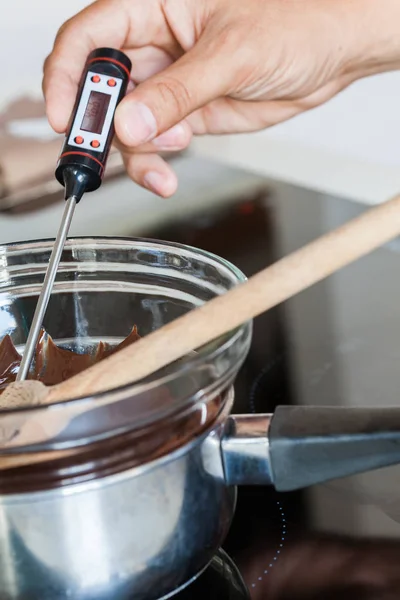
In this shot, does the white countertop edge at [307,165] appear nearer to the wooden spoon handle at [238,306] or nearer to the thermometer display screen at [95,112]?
the thermometer display screen at [95,112]

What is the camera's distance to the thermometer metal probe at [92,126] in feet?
1.98

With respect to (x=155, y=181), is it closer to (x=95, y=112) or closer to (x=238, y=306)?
(x=95, y=112)

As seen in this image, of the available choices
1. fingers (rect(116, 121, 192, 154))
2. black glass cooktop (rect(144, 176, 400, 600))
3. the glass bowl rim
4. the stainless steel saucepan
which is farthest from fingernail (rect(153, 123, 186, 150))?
the stainless steel saucepan

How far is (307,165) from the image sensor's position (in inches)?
53.5

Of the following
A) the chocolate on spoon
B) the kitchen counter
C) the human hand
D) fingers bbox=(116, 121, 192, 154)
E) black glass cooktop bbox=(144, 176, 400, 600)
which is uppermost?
the human hand

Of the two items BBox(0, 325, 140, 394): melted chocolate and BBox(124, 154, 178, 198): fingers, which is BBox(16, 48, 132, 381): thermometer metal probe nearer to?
BBox(0, 325, 140, 394): melted chocolate

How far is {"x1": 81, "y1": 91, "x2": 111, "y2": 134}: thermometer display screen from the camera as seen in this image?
2.01 feet

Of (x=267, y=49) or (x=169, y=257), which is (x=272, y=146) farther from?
(x=169, y=257)

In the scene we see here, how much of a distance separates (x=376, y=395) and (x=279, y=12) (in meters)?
0.36

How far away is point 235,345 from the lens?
0.40 m

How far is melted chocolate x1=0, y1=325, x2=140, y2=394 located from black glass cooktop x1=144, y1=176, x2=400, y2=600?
11 cm

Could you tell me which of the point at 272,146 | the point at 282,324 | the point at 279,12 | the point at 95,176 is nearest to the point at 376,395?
the point at 282,324

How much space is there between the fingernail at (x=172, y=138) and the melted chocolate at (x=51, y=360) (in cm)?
34

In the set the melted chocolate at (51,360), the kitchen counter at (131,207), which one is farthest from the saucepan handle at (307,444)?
the kitchen counter at (131,207)
